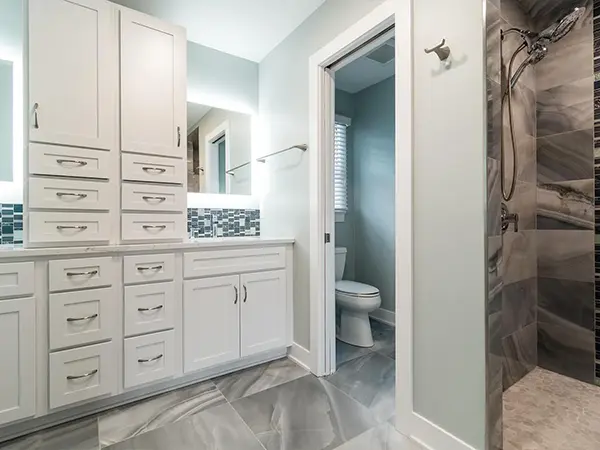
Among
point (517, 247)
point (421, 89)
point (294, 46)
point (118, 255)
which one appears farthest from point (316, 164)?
point (517, 247)

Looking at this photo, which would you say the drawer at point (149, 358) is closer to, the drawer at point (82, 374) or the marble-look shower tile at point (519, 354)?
the drawer at point (82, 374)

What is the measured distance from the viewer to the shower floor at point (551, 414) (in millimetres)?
1389

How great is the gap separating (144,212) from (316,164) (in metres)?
1.08

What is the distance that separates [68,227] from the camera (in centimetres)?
160

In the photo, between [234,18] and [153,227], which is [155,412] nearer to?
[153,227]

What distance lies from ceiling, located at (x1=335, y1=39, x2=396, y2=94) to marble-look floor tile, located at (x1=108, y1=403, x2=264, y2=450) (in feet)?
8.64

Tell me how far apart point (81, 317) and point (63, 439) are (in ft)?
1.77

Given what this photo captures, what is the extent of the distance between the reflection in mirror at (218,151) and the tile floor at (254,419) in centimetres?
146

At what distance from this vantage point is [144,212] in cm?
182

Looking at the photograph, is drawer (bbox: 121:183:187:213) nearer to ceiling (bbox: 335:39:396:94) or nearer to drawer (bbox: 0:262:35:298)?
drawer (bbox: 0:262:35:298)

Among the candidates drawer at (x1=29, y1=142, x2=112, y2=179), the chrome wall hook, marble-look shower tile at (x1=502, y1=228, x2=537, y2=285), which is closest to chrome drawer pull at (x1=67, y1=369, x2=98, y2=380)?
drawer at (x1=29, y1=142, x2=112, y2=179)

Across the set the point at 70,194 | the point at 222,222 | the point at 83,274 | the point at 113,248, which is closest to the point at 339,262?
the point at 222,222

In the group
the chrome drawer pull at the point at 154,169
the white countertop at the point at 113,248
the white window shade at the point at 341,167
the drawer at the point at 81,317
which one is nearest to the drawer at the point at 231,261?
the white countertop at the point at 113,248

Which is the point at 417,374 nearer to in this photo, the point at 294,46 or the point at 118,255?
the point at 118,255
